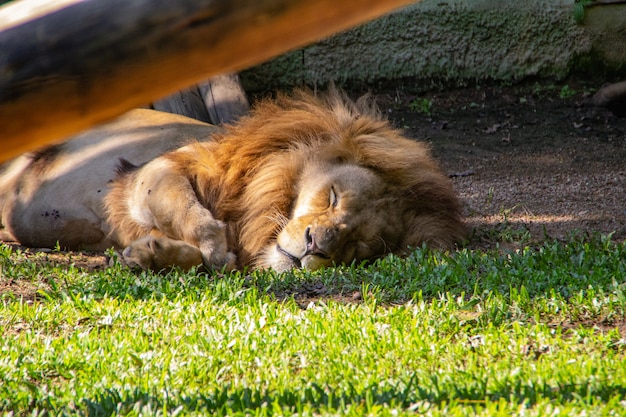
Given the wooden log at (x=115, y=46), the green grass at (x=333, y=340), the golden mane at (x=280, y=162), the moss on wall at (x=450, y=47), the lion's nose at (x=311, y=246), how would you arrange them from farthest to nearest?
1. the moss on wall at (x=450, y=47)
2. the golden mane at (x=280, y=162)
3. the lion's nose at (x=311, y=246)
4. the green grass at (x=333, y=340)
5. the wooden log at (x=115, y=46)

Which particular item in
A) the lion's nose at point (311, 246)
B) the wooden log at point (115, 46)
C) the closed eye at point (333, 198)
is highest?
the wooden log at point (115, 46)

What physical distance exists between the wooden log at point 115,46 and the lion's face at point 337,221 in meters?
2.46

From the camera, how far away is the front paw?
4.30 meters

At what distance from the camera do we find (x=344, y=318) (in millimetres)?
3324

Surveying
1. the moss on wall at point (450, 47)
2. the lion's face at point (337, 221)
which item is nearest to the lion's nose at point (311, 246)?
the lion's face at point (337, 221)

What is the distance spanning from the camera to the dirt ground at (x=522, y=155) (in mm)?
5238

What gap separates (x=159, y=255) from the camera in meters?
4.30

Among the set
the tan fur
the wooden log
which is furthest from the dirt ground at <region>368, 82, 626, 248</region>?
the wooden log

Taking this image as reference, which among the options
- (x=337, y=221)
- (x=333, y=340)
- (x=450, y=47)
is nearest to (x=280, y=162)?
(x=337, y=221)

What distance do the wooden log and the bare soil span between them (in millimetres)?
2030

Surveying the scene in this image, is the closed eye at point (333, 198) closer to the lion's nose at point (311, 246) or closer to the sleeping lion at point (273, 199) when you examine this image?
the sleeping lion at point (273, 199)

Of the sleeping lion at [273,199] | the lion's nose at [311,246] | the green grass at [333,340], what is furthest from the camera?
the sleeping lion at [273,199]

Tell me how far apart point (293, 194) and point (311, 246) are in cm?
54

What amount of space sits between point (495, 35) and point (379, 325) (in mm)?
6191
